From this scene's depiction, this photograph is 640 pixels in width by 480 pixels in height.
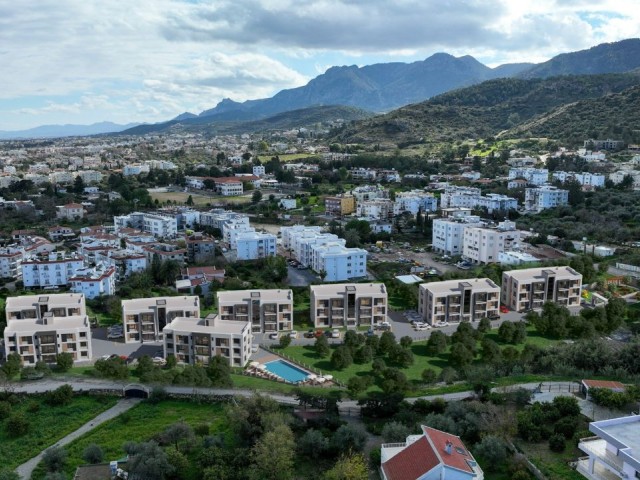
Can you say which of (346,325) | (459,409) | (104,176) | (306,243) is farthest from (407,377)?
(104,176)

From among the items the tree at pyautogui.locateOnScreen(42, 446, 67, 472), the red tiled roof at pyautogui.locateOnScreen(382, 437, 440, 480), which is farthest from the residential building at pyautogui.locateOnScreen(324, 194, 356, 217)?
the red tiled roof at pyautogui.locateOnScreen(382, 437, 440, 480)

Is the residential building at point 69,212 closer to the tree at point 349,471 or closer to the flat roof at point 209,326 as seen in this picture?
the flat roof at point 209,326

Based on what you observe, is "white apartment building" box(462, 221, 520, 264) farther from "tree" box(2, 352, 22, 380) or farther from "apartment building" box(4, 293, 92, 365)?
"tree" box(2, 352, 22, 380)


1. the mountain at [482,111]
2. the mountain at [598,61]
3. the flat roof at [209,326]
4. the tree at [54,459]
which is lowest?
the tree at [54,459]

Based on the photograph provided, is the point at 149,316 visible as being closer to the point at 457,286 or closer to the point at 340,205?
the point at 457,286

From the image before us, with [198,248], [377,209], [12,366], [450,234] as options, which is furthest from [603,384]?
[377,209]

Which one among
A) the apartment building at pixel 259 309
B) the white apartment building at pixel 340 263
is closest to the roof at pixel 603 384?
the apartment building at pixel 259 309
